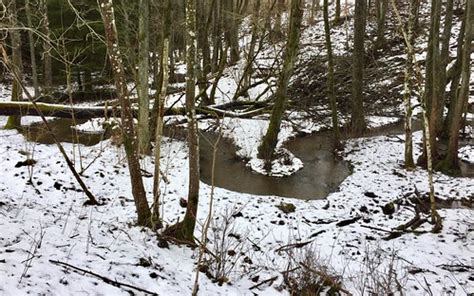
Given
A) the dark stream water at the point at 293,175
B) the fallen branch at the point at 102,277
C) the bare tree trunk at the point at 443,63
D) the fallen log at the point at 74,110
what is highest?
the bare tree trunk at the point at 443,63

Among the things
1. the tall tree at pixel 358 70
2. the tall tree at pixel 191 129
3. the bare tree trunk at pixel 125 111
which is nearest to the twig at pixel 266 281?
the tall tree at pixel 191 129

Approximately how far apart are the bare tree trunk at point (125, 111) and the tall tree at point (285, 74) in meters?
5.74

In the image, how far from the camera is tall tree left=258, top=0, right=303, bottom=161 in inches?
437

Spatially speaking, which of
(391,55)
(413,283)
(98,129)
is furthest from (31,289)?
(391,55)

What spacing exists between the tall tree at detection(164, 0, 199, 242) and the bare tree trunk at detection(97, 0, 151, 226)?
2.03 ft

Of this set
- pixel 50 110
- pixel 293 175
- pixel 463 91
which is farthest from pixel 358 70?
pixel 50 110

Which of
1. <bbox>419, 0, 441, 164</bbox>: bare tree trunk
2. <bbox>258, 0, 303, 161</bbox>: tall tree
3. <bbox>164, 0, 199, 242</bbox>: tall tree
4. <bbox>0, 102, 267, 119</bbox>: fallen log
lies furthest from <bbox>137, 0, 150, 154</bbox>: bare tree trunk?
<bbox>419, 0, 441, 164</bbox>: bare tree trunk

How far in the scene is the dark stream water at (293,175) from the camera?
10078 mm

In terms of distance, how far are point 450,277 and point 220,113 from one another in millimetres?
8725

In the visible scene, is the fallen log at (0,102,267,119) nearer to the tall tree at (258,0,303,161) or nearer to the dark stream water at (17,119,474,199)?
the dark stream water at (17,119,474,199)

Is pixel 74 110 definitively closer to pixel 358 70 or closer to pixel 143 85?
pixel 143 85

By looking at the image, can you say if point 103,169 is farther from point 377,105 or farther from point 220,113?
point 377,105

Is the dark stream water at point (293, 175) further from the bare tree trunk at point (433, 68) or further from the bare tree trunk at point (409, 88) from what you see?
the bare tree trunk at point (409, 88)

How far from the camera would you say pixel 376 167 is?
11.0m
